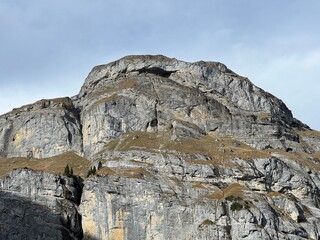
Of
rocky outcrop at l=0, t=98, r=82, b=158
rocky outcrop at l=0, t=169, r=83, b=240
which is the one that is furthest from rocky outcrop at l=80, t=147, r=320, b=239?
rocky outcrop at l=0, t=98, r=82, b=158

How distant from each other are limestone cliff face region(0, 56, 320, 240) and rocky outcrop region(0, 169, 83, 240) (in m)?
0.25

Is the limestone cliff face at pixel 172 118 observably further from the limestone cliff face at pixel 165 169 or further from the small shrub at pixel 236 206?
the small shrub at pixel 236 206

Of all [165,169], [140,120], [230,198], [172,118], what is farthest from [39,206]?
[172,118]

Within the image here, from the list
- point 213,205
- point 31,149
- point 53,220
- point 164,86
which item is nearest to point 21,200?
point 53,220

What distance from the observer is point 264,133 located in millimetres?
179125

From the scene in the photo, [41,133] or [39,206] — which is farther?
[41,133]

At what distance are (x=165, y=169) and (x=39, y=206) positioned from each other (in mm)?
32391

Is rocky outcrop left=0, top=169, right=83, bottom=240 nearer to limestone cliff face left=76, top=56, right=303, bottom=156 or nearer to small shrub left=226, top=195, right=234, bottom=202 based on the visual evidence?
small shrub left=226, top=195, right=234, bottom=202

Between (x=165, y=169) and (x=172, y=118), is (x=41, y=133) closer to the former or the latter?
(x=172, y=118)

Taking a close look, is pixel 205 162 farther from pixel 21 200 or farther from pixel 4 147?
pixel 4 147

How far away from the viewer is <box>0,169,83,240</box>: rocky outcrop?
404ft

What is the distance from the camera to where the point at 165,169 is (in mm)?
144875

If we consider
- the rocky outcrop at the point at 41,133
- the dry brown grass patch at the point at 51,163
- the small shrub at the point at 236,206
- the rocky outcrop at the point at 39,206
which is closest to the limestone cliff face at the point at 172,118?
the rocky outcrop at the point at 41,133

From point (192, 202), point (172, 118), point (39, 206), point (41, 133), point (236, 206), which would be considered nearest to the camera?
point (236, 206)
